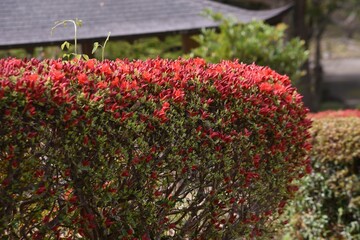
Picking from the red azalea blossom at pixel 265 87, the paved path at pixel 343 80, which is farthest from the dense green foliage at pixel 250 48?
the paved path at pixel 343 80

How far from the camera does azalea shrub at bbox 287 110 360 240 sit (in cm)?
747

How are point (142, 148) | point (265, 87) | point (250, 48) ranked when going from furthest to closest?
1. point (250, 48)
2. point (265, 87)
3. point (142, 148)

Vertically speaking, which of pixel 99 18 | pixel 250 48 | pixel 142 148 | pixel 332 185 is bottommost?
pixel 332 185

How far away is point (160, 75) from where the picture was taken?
4605mm

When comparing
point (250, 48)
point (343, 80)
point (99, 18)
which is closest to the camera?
point (250, 48)

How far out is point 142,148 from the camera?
4.28 metres

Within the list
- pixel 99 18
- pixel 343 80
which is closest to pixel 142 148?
pixel 99 18

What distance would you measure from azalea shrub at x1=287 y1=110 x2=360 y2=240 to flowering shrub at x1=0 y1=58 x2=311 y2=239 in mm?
2019

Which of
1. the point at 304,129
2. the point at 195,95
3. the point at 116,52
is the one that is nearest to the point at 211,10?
the point at 116,52

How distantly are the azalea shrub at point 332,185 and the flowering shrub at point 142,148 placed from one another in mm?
2019

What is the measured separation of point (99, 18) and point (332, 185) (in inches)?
252

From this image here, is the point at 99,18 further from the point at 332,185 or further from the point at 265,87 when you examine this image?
the point at 265,87

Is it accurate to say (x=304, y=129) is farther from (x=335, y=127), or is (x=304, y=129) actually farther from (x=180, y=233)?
(x=335, y=127)

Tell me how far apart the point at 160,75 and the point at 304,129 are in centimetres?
157
